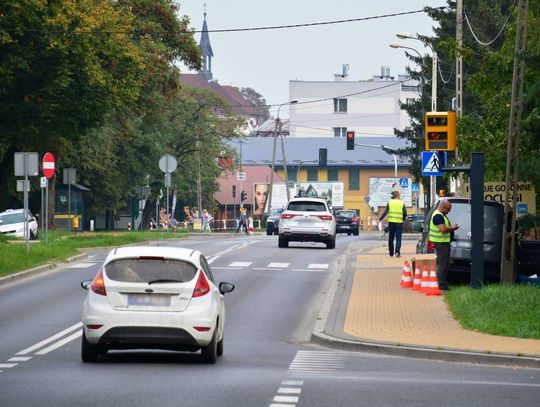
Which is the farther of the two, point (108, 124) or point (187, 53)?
point (108, 124)

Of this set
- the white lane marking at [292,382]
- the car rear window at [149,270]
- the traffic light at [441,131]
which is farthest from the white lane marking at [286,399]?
the traffic light at [441,131]

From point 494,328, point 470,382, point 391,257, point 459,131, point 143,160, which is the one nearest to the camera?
point 470,382

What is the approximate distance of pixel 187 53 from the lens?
57500 mm

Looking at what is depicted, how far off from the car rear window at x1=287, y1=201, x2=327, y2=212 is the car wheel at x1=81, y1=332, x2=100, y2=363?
31224mm

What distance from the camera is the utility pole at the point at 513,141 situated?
26.4 m

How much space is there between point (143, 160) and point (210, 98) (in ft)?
59.5

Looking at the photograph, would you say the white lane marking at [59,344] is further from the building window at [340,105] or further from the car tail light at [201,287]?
the building window at [340,105]

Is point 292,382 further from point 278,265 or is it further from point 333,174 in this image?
point 333,174

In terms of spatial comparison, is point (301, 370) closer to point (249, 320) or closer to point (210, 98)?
point (249, 320)

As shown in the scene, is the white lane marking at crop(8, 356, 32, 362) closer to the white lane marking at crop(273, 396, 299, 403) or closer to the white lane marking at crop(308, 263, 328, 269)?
the white lane marking at crop(273, 396, 299, 403)

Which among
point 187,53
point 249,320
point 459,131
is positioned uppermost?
point 187,53

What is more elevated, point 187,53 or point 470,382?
point 187,53

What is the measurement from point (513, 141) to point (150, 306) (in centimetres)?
1326

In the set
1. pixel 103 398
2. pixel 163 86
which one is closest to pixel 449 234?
pixel 103 398
